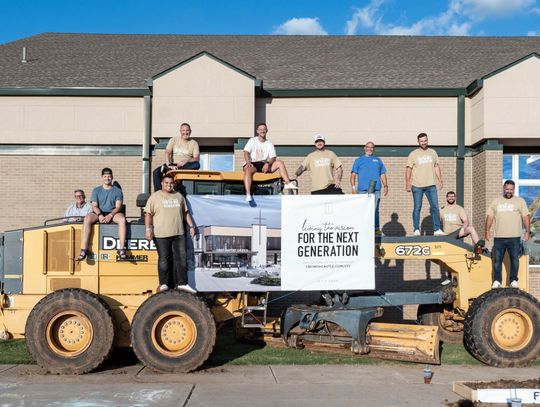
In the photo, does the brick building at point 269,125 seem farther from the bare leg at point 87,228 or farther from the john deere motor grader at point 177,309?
the bare leg at point 87,228

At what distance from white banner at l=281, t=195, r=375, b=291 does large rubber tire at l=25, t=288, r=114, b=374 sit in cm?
266

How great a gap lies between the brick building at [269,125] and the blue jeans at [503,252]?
488cm

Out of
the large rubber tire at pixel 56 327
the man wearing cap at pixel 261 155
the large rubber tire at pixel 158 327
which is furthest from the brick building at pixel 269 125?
the large rubber tire at pixel 56 327

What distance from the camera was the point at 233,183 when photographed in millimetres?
10391

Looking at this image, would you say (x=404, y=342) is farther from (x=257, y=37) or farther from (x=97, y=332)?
(x=257, y=37)

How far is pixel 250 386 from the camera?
Answer: 893 cm

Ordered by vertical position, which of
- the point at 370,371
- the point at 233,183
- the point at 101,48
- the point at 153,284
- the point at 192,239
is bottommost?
the point at 370,371

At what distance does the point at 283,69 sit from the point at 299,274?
8972 millimetres

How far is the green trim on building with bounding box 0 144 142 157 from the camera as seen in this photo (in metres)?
16.3

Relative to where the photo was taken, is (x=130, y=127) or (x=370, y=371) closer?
(x=370, y=371)

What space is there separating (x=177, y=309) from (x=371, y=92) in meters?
8.74

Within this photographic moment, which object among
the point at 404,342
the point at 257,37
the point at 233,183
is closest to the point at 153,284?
the point at 233,183

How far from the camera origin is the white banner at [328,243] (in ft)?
33.6

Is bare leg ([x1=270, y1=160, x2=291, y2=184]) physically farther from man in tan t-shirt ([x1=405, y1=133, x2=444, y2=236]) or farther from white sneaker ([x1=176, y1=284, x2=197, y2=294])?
man in tan t-shirt ([x1=405, y1=133, x2=444, y2=236])
